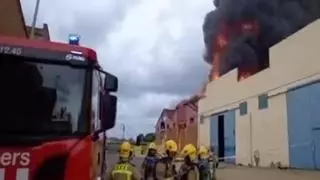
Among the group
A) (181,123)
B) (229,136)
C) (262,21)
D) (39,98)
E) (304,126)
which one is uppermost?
(262,21)

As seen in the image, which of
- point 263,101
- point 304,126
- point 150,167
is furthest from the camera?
point 263,101

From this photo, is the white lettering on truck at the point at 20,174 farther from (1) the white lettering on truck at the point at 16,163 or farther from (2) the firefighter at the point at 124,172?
(2) the firefighter at the point at 124,172

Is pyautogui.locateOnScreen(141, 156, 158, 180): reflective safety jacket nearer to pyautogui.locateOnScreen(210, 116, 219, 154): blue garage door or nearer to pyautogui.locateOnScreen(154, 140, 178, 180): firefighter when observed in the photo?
pyautogui.locateOnScreen(154, 140, 178, 180): firefighter

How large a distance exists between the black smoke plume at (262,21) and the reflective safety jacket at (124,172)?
3425cm

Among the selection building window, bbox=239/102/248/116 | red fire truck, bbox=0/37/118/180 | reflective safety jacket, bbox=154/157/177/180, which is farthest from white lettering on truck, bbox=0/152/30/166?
building window, bbox=239/102/248/116

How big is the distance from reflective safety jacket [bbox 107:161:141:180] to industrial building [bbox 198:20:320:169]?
640 inches

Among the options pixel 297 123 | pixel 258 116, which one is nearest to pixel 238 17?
pixel 258 116

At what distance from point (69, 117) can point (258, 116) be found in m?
24.3

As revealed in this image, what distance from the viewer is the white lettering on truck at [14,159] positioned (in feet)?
14.7

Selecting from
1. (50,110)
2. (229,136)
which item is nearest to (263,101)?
(229,136)

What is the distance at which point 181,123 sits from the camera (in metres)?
47.1

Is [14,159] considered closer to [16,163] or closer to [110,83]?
[16,163]

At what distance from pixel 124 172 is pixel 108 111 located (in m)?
1.72

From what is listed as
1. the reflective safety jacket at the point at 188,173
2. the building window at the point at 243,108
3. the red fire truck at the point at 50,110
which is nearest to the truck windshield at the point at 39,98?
the red fire truck at the point at 50,110
